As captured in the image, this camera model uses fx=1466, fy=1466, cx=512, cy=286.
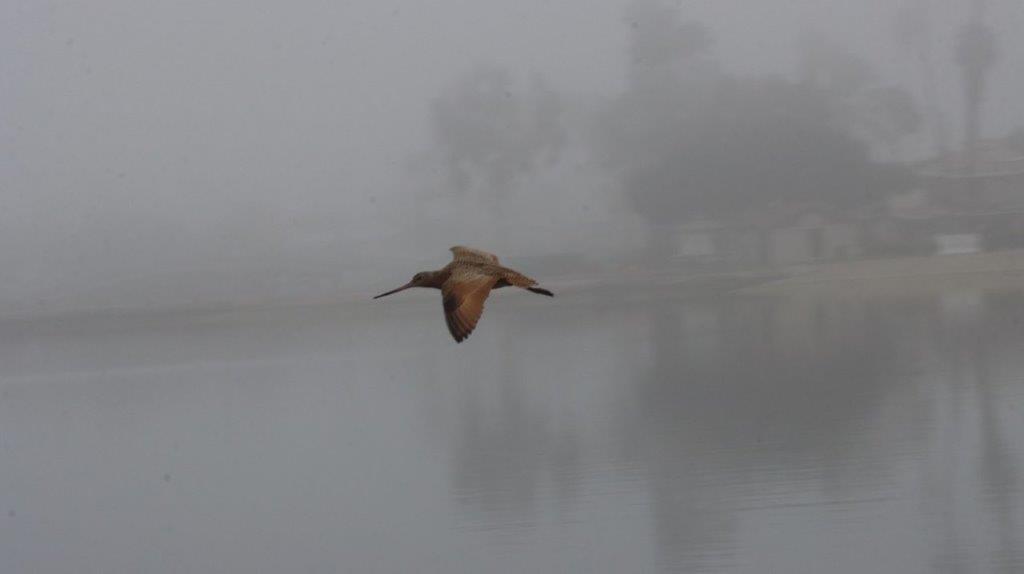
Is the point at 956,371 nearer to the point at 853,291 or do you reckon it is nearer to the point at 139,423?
the point at 139,423

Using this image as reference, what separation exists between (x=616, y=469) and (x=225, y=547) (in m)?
3.13

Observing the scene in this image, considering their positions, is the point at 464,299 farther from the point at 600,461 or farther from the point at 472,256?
Answer: the point at 600,461

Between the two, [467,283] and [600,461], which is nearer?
[467,283]

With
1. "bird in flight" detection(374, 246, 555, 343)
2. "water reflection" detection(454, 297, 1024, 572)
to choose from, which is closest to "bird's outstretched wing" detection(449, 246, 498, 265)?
"bird in flight" detection(374, 246, 555, 343)

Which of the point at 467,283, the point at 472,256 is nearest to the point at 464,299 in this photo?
the point at 467,283

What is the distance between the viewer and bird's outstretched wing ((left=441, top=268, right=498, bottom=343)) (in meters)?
5.05

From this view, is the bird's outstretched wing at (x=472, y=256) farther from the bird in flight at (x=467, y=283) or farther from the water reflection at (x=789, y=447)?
the water reflection at (x=789, y=447)

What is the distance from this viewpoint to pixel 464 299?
5.27m

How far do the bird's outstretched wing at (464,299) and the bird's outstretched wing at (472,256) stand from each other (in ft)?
1.22

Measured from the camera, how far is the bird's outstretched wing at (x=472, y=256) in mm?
6086

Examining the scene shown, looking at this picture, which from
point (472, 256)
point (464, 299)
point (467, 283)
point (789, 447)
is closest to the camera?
point (464, 299)

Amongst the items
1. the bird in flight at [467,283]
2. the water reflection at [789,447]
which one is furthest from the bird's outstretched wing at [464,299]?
the water reflection at [789,447]

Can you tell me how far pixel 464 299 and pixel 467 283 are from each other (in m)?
0.19

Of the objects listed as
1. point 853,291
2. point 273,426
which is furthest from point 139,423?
point 853,291
